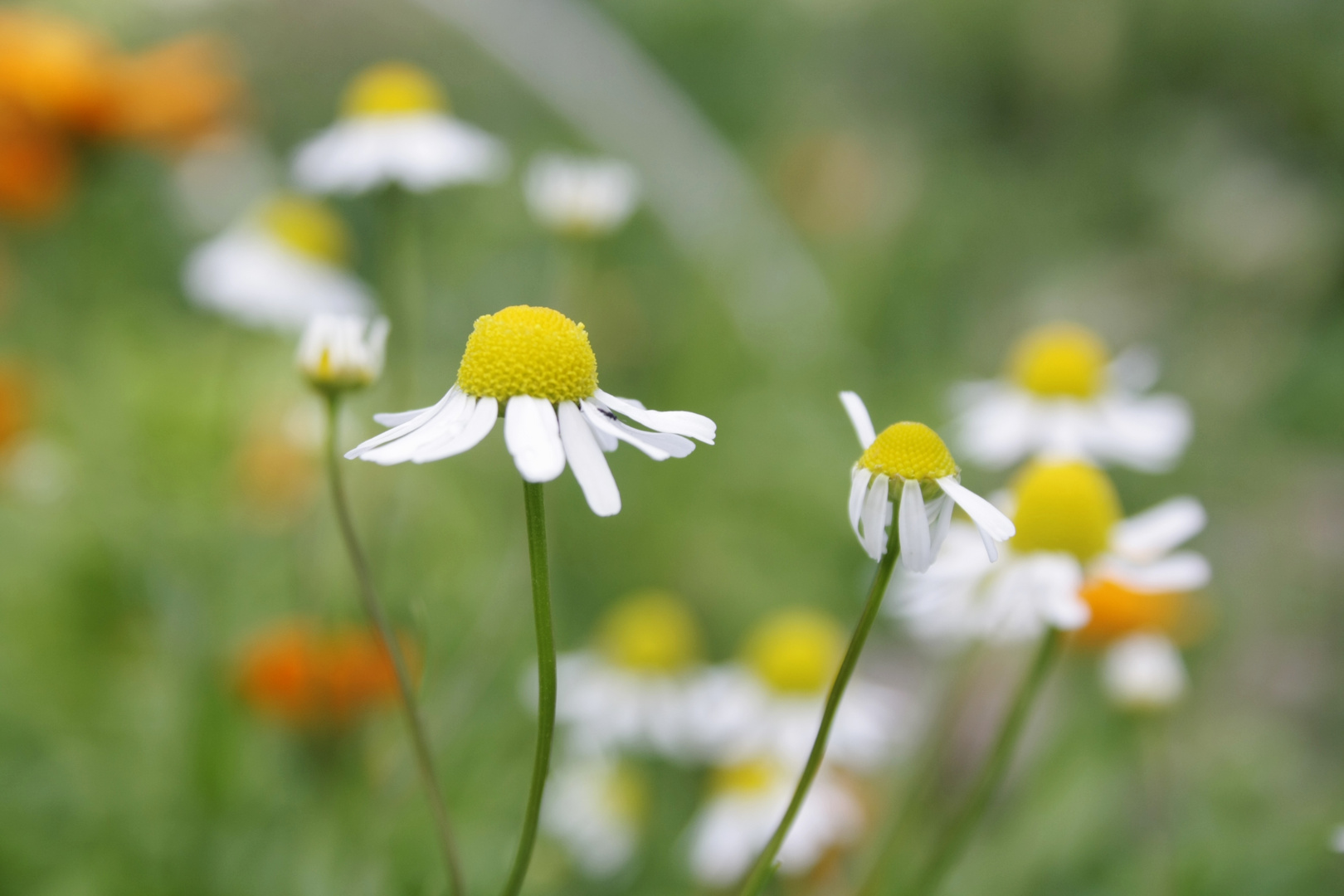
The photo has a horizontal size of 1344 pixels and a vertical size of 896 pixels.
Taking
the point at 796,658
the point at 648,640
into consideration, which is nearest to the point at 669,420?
the point at 796,658

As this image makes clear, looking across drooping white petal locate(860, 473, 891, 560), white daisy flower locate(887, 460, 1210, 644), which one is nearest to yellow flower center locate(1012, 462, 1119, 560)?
white daisy flower locate(887, 460, 1210, 644)

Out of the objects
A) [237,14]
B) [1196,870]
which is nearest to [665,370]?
[1196,870]

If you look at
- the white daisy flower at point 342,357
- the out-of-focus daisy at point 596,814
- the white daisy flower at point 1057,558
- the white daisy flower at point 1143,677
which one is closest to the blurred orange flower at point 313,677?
the out-of-focus daisy at point 596,814

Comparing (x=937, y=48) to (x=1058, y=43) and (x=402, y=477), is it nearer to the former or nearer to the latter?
(x=1058, y=43)

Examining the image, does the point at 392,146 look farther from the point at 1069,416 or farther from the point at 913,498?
the point at 913,498

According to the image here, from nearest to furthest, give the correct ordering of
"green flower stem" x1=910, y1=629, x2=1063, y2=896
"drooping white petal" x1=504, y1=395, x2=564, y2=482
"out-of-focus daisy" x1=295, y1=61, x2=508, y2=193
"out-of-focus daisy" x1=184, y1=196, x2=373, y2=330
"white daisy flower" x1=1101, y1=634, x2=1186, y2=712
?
1. "drooping white petal" x1=504, y1=395, x2=564, y2=482
2. "green flower stem" x1=910, y1=629, x2=1063, y2=896
3. "white daisy flower" x1=1101, y1=634, x2=1186, y2=712
4. "out-of-focus daisy" x1=295, y1=61, x2=508, y2=193
5. "out-of-focus daisy" x1=184, y1=196, x2=373, y2=330

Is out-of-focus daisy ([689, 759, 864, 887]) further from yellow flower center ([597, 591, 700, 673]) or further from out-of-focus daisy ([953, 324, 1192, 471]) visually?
out-of-focus daisy ([953, 324, 1192, 471])
